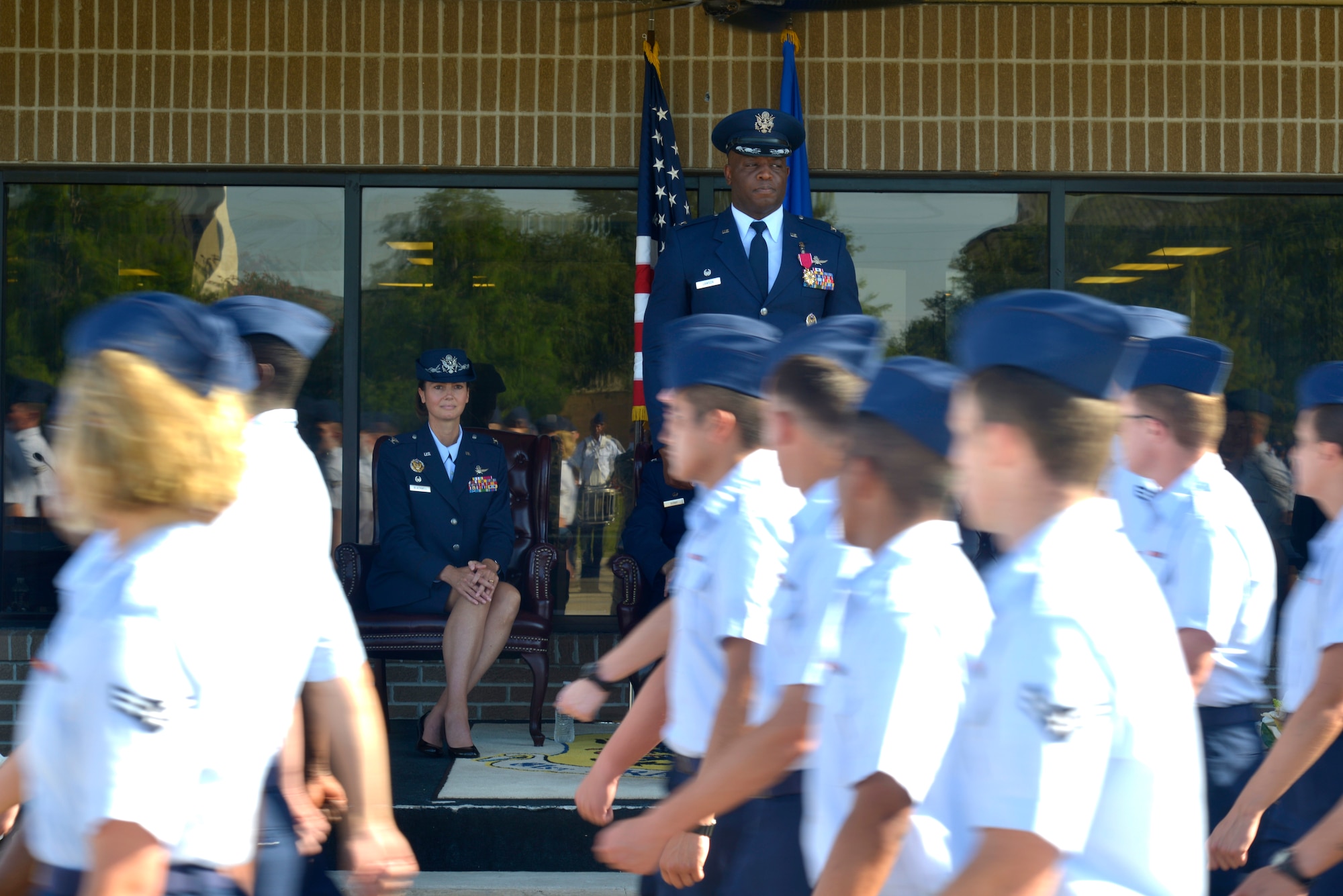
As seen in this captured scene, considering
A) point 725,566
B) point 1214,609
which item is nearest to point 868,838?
point 725,566

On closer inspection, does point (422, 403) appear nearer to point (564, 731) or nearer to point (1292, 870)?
point (564, 731)

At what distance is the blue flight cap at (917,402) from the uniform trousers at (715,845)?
814mm

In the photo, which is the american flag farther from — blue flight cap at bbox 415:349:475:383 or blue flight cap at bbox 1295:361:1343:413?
blue flight cap at bbox 1295:361:1343:413

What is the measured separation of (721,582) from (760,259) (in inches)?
112

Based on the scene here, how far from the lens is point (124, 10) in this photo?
595 centimetres

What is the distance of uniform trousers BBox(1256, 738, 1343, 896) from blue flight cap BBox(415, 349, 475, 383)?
3.87m

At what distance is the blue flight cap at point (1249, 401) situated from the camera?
20.3 ft

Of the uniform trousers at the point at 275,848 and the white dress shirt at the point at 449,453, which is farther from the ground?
the white dress shirt at the point at 449,453

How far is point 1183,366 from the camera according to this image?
261 cm

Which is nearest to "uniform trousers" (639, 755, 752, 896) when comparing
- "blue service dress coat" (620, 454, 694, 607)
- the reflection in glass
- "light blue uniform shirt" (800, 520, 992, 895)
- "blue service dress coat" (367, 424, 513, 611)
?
"light blue uniform shirt" (800, 520, 992, 895)

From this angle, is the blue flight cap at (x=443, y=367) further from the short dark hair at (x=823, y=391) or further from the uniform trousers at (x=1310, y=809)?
the uniform trousers at (x=1310, y=809)

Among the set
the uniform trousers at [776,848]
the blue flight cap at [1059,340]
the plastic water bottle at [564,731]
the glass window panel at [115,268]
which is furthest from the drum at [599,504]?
the blue flight cap at [1059,340]

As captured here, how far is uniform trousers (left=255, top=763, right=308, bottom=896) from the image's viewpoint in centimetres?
207

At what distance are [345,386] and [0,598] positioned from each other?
1839 millimetres
